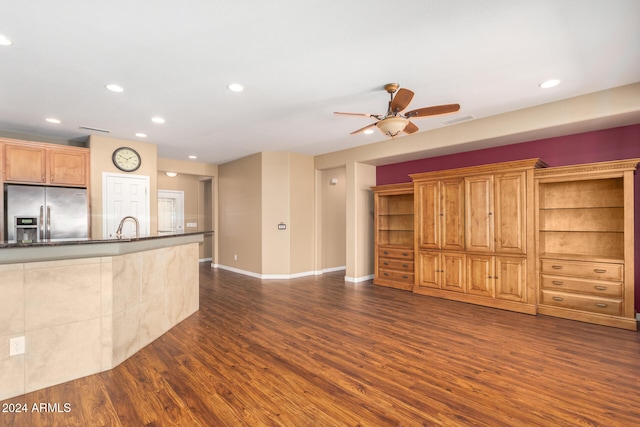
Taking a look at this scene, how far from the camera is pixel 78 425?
1.91 metres

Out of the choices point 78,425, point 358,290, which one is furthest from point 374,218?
point 78,425

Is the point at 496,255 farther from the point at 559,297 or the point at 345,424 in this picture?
the point at 345,424

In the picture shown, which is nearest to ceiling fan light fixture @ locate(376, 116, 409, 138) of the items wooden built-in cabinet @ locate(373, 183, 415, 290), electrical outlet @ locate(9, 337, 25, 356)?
wooden built-in cabinet @ locate(373, 183, 415, 290)

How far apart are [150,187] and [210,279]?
7.33ft

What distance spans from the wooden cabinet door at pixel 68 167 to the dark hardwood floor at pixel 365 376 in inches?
129

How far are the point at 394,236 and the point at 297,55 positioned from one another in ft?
14.8

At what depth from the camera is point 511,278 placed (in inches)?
173

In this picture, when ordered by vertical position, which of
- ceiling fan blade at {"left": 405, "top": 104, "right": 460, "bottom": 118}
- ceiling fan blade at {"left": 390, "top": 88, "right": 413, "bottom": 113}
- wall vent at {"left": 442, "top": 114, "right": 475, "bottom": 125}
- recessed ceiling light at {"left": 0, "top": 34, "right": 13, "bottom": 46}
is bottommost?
ceiling fan blade at {"left": 405, "top": 104, "right": 460, "bottom": 118}

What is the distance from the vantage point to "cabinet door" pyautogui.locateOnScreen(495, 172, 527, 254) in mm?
4340

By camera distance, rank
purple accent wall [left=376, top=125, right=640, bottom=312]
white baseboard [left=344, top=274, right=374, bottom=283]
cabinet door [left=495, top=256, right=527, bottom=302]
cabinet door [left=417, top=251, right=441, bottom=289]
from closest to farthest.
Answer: purple accent wall [left=376, top=125, right=640, bottom=312], cabinet door [left=495, top=256, right=527, bottom=302], cabinet door [left=417, top=251, right=441, bottom=289], white baseboard [left=344, top=274, right=374, bottom=283]

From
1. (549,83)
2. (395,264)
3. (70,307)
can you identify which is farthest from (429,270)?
(70,307)

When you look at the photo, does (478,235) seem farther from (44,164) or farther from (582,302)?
(44,164)

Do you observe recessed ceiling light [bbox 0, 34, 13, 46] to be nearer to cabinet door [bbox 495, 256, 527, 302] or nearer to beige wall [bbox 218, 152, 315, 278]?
beige wall [bbox 218, 152, 315, 278]

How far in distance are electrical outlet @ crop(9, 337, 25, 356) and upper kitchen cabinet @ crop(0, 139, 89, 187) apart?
367cm
